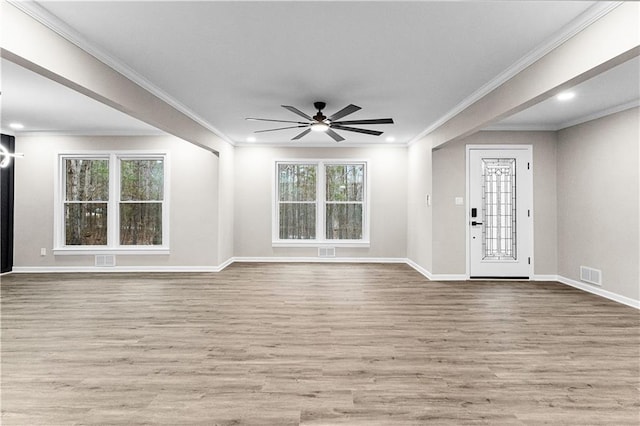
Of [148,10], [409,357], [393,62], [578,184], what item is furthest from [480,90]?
[148,10]

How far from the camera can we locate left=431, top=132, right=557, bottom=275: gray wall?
614 cm

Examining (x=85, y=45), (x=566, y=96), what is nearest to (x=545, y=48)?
(x=566, y=96)

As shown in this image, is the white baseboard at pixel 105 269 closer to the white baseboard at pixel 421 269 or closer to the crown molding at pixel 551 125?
the white baseboard at pixel 421 269

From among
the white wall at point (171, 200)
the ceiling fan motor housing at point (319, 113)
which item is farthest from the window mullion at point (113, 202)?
the ceiling fan motor housing at point (319, 113)

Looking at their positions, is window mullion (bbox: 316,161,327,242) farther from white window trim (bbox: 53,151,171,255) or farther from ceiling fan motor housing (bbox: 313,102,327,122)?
ceiling fan motor housing (bbox: 313,102,327,122)

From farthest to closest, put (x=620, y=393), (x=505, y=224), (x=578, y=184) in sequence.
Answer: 1. (x=505, y=224)
2. (x=578, y=184)
3. (x=620, y=393)

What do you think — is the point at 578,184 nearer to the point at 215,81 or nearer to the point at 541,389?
the point at 541,389

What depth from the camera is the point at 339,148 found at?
311 inches

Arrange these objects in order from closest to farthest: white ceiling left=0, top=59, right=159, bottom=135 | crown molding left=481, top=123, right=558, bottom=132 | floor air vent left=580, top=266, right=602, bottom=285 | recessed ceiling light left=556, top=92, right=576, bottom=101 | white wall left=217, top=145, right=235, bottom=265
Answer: white ceiling left=0, top=59, right=159, bottom=135, recessed ceiling light left=556, top=92, right=576, bottom=101, floor air vent left=580, top=266, right=602, bottom=285, crown molding left=481, top=123, right=558, bottom=132, white wall left=217, top=145, right=235, bottom=265

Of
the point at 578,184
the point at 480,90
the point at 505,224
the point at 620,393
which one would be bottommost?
the point at 620,393

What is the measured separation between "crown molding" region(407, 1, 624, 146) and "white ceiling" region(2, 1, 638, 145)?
1.3 inches

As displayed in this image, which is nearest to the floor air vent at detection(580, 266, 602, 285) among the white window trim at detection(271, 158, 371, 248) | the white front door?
the white front door

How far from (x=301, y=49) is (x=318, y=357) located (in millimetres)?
2600

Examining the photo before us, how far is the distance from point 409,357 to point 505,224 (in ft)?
13.5
